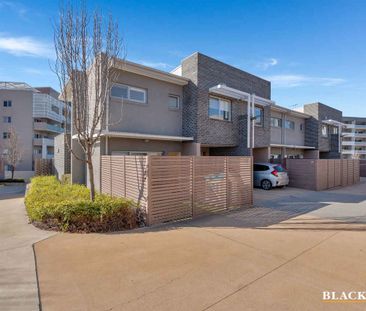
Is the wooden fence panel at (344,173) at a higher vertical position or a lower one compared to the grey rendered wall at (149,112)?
lower

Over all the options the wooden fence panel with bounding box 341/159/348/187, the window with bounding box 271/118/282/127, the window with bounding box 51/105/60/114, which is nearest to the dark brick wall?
the window with bounding box 271/118/282/127

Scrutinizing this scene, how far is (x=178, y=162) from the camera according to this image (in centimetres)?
733

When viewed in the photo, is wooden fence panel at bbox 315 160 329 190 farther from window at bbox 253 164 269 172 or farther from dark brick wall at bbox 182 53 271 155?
dark brick wall at bbox 182 53 271 155

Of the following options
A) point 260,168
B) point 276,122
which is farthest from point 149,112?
point 276,122

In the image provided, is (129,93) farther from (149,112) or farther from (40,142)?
(40,142)

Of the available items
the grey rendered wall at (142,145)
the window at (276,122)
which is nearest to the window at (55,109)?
the grey rendered wall at (142,145)

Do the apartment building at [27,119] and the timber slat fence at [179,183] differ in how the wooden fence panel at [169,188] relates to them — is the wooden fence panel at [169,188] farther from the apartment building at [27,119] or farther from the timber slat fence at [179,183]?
the apartment building at [27,119]

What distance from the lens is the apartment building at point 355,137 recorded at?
2761 inches

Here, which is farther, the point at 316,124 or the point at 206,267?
the point at 316,124

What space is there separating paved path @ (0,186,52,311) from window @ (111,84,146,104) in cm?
631

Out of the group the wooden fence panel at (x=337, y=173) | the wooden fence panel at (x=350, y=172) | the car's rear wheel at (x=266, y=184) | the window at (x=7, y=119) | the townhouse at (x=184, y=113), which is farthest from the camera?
the window at (x=7, y=119)

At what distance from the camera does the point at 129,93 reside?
36.5ft

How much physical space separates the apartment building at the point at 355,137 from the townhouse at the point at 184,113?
69.3 metres

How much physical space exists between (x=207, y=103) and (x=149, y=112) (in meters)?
3.32
